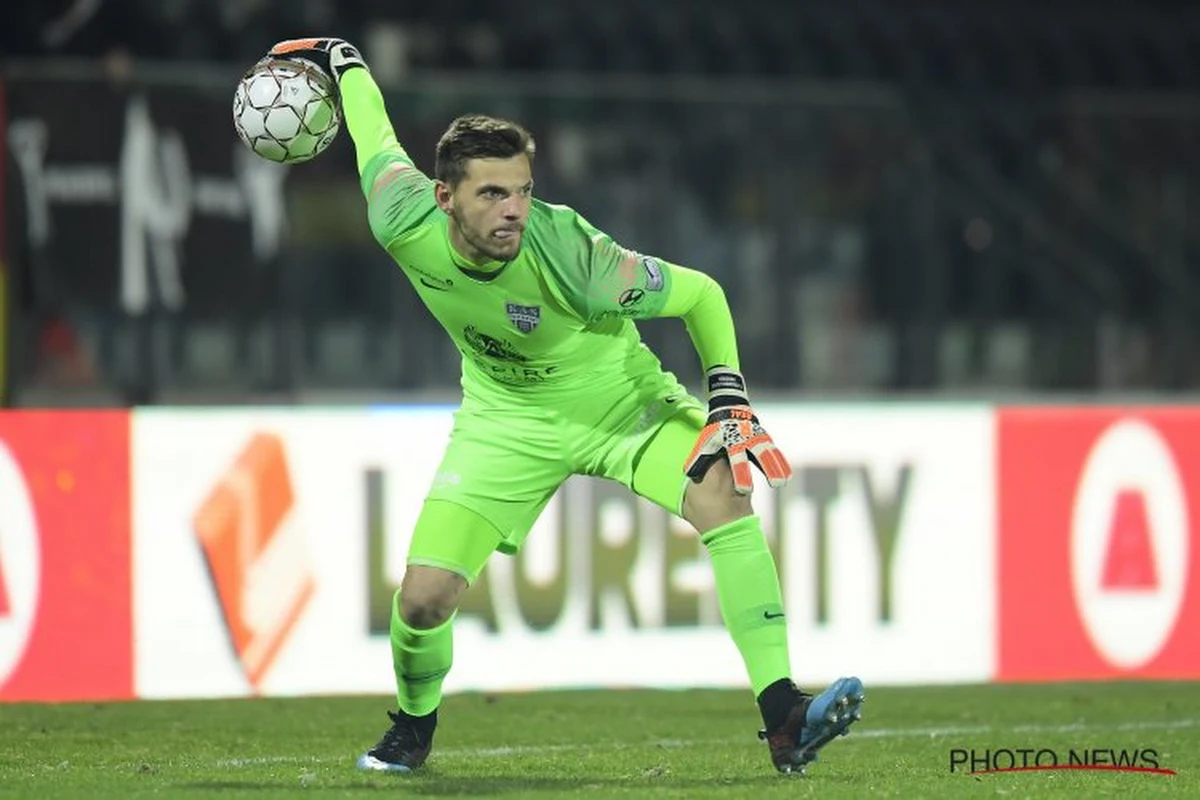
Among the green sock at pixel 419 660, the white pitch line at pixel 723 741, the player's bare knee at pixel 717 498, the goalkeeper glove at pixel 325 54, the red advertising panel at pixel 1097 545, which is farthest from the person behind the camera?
the red advertising panel at pixel 1097 545

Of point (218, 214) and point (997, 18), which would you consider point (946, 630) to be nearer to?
point (218, 214)

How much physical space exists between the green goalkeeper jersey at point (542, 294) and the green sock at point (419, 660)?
67 centimetres

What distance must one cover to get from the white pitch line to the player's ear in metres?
1.73

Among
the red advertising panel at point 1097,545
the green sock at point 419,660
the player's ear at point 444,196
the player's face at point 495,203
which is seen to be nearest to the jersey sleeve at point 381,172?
the player's ear at point 444,196

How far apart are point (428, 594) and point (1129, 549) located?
14.3ft

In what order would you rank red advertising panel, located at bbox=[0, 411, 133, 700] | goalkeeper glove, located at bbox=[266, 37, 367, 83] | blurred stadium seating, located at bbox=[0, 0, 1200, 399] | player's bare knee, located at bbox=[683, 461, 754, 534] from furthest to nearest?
blurred stadium seating, located at bbox=[0, 0, 1200, 399]
red advertising panel, located at bbox=[0, 411, 133, 700]
goalkeeper glove, located at bbox=[266, 37, 367, 83]
player's bare knee, located at bbox=[683, 461, 754, 534]

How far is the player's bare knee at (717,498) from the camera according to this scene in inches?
229

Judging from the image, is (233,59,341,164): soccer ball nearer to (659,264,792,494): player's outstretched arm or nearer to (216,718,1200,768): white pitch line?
(659,264,792,494): player's outstretched arm

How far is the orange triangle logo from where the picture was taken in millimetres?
9250

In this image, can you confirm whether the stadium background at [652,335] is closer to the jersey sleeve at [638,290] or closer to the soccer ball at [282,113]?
the soccer ball at [282,113]

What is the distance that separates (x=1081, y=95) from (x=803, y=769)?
884cm

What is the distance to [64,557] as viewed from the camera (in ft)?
27.1

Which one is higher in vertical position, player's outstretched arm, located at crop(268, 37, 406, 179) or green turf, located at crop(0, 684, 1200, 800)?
player's outstretched arm, located at crop(268, 37, 406, 179)

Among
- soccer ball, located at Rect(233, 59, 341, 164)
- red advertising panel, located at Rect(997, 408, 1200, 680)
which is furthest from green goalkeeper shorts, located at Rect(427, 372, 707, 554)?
red advertising panel, located at Rect(997, 408, 1200, 680)
